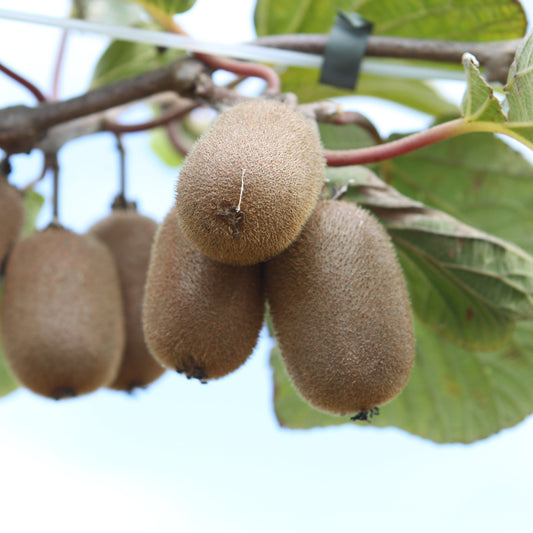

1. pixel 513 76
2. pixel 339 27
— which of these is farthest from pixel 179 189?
pixel 339 27

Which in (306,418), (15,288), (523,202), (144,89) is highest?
(144,89)

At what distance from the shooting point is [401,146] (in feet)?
2.83

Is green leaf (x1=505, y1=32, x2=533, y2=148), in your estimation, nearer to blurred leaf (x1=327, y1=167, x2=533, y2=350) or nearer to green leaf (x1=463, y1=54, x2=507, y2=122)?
green leaf (x1=463, y1=54, x2=507, y2=122)

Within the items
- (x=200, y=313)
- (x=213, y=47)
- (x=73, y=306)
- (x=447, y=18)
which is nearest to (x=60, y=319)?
(x=73, y=306)

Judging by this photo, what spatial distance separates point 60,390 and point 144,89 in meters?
0.46

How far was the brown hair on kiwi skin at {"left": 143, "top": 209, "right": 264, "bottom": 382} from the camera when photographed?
788 millimetres

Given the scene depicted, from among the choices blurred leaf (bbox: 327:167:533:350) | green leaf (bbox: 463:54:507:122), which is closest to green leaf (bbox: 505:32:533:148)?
green leaf (bbox: 463:54:507:122)

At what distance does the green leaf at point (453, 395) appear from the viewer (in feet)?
3.97

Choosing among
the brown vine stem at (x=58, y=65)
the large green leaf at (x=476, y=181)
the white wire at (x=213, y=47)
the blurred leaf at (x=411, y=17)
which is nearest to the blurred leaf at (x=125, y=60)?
the brown vine stem at (x=58, y=65)

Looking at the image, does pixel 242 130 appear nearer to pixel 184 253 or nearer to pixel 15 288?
pixel 184 253

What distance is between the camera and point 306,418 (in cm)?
136

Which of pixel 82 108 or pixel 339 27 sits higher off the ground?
pixel 339 27

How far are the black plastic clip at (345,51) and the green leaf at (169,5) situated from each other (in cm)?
24

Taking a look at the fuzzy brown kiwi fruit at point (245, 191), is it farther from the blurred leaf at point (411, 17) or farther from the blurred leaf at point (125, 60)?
the blurred leaf at point (125, 60)
